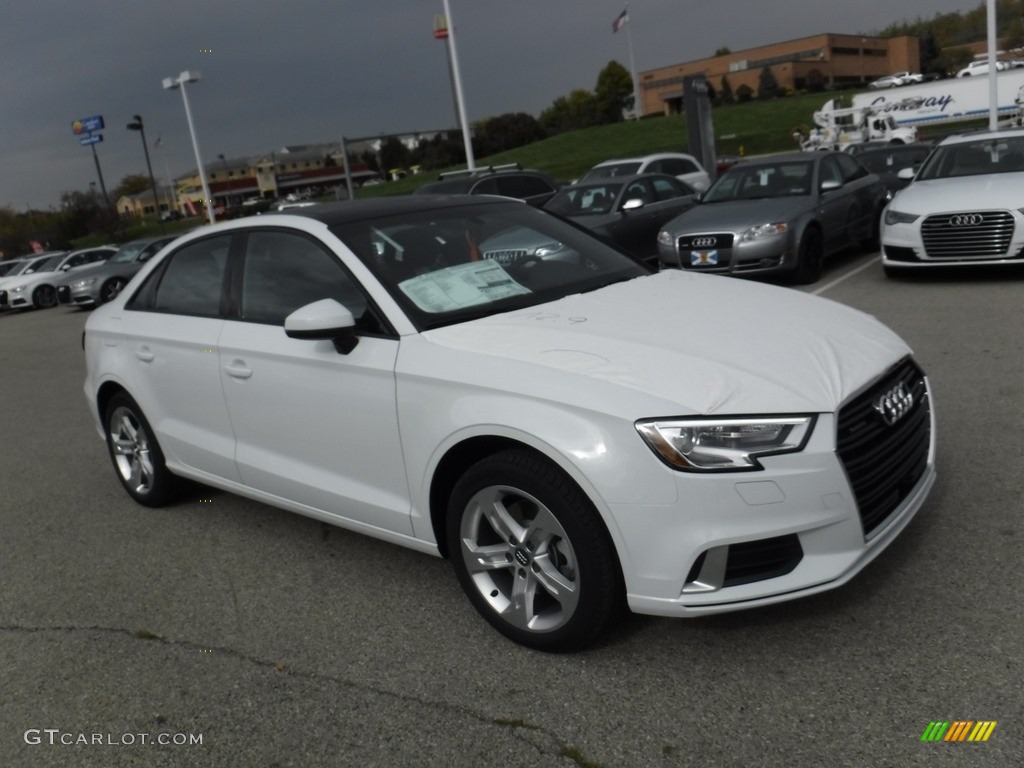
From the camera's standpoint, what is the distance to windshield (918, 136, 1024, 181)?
10164 millimetres

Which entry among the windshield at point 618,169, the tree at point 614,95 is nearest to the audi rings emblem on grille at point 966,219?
the windshield at point 618,169

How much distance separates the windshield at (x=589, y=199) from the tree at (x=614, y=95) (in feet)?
347

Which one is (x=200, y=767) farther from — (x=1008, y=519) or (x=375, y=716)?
(x=1008, y=519)

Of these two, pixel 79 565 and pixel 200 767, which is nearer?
pixel 200 767

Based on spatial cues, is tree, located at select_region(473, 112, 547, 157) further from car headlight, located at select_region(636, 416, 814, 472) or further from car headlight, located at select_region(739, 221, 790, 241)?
car headlight, located at select_region(636, 416, 814, 472)

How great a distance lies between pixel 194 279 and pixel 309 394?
4.46ft

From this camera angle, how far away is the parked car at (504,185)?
1647 centimetres

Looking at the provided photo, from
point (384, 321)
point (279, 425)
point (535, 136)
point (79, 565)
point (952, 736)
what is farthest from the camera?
point (535, 136)

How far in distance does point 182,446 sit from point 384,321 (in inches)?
69.8

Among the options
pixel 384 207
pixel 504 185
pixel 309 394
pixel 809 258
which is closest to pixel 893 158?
pixel 504 185

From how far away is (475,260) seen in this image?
13.7 feet

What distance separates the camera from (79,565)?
480 cm

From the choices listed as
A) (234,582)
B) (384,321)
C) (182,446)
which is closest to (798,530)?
(384,321)

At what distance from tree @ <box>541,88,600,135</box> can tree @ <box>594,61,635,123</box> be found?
1153 mm
